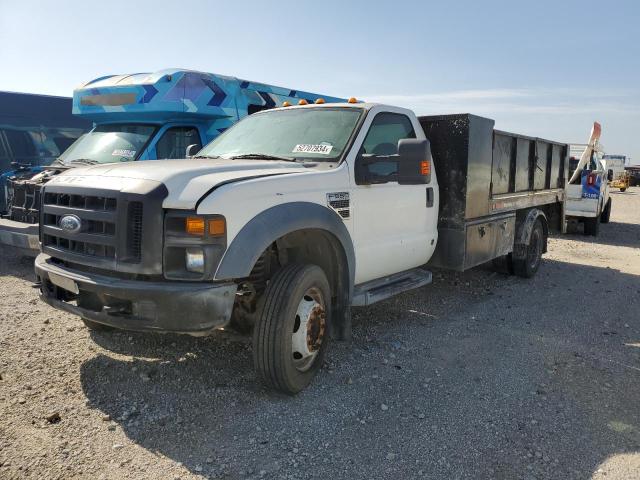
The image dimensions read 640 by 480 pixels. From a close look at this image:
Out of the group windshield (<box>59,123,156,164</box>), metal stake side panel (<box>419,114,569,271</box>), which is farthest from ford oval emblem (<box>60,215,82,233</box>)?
windshield (<box>59,123,156,164</box>)

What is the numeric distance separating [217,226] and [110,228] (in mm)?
711

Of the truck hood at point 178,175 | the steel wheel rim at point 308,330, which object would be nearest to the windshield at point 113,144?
the truck hood at point 178,175

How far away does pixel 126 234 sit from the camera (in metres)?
3.18

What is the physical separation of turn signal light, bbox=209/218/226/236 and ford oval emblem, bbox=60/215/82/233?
3.14ft

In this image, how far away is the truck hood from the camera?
3166 mm

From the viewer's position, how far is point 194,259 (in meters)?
3.15

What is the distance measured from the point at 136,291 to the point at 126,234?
347mm

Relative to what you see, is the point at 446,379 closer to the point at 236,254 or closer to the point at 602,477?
the point at 602,477

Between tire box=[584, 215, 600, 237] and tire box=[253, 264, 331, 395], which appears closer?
tire box=[253, 264, 331, 395]

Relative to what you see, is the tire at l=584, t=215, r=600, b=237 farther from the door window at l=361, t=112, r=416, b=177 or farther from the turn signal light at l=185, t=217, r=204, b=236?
the turn signal light at l=185, t=217, r=204, b=236

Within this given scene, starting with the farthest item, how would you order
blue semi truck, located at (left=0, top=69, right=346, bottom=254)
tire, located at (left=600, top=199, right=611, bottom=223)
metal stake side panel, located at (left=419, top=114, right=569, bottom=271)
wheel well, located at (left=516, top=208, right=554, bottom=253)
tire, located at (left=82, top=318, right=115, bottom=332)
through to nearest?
1. tire, located at (left=600, top=199, right=611, bottom=223)
2. wheel well, located at (left=516, top=208, right=554, bottom=253)
3. blue semi truck, located at (left=0, top=69, right=346, bottom=254)
4. metal stake side panel, located at (left=419, top=114, right=569, bottom=271)
5. tire, located at (left=82, top=318, right=115, bottom=332)

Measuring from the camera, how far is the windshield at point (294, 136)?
4.35m

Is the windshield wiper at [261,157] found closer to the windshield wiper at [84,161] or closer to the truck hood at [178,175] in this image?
the truck hood at [178,175]

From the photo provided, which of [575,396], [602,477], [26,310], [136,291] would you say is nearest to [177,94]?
[26,310]
